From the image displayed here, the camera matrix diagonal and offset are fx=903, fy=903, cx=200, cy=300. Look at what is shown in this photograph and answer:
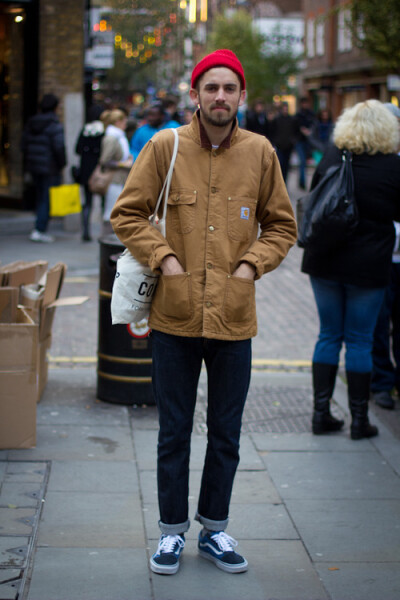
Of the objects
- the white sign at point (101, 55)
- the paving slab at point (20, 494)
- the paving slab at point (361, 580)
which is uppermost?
the white sign at point (101, 55)

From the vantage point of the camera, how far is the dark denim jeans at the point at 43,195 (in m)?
13.0

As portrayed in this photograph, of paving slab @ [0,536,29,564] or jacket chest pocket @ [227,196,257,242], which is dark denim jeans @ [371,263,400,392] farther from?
paving slab @ [0,536,29,564]

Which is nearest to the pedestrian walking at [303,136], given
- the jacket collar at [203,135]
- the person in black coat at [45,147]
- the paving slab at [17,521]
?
the person in black coat at [45,147]

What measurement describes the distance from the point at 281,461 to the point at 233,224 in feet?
6.71

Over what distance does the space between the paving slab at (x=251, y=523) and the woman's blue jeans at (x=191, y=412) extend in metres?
0.42

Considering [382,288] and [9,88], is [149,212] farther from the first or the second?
[9,88]

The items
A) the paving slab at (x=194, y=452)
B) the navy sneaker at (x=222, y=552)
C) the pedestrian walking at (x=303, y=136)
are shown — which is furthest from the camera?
the pedestrian walking at (x=303, y=136)

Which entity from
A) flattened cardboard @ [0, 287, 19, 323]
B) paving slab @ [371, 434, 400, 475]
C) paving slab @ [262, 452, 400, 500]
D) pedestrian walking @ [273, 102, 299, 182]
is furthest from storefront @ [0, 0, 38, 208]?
paving slab @ [262, 452, 400, 500]

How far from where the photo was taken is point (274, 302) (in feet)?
31.9

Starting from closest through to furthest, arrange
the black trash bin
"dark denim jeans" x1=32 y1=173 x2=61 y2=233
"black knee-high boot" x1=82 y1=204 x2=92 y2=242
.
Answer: the black trash bin < "dark denim jeans" x1=32 y1=173 x2=61 y2=233 < "black knee-high boot" x1=82 y1=204 x2=92 y2=242

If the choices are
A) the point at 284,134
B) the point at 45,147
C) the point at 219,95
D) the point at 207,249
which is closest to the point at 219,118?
the point at 219,95

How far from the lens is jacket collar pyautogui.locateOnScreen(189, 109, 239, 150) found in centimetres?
347

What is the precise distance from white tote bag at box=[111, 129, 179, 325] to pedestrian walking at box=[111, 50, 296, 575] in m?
0.03

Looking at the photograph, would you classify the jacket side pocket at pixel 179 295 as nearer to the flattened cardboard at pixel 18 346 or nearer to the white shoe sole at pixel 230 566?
the white shoe sole at pixel 230 566
